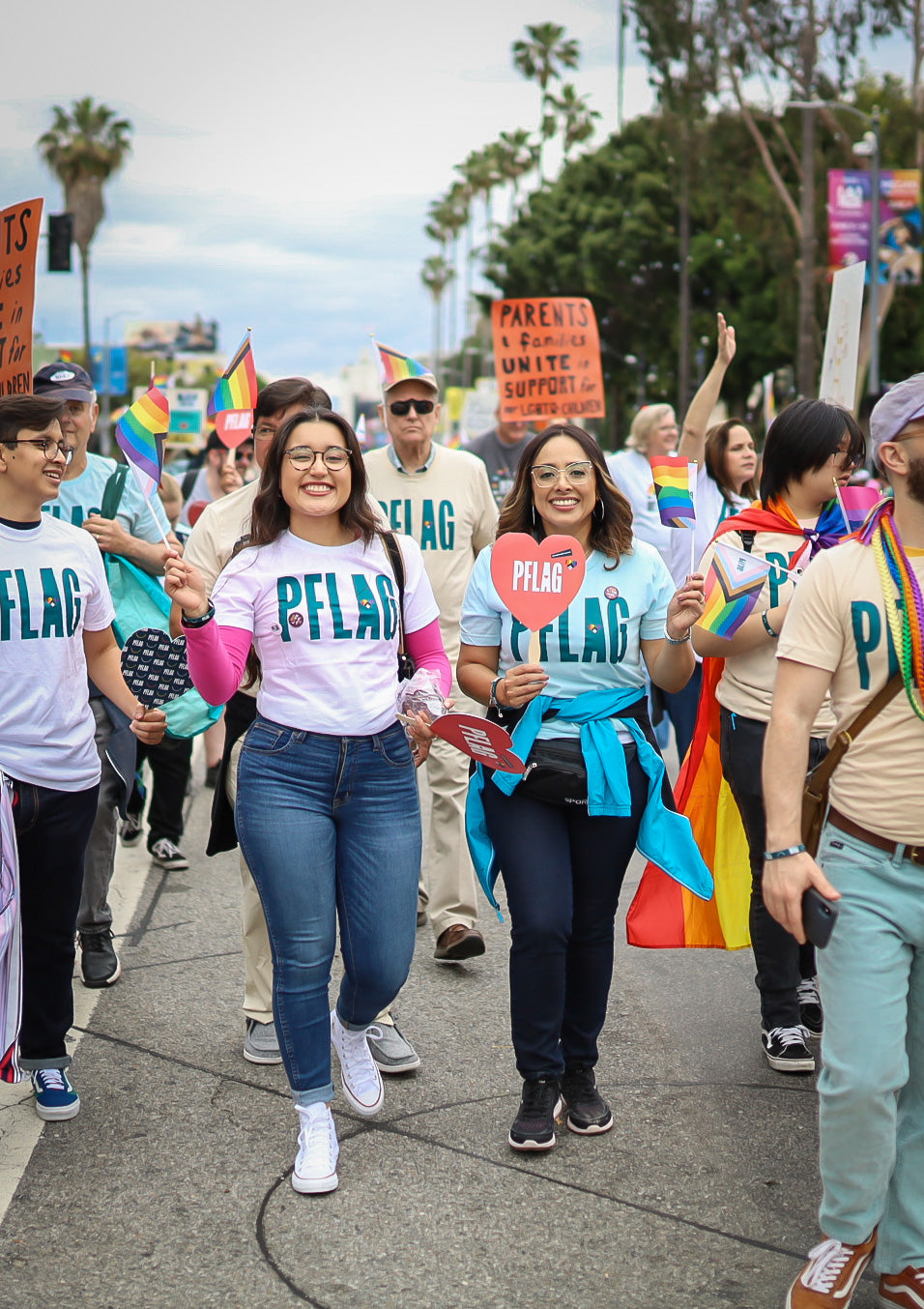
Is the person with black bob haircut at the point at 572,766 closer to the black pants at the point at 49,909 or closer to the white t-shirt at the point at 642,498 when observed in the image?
the black pants at the point at 49,909

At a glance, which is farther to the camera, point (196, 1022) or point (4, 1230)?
point (196, 1022)

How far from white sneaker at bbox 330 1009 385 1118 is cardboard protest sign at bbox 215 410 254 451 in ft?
8.21

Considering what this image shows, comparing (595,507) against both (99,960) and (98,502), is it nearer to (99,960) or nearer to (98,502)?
(98,502)

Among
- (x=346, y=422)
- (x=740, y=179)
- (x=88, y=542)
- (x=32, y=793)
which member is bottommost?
(x=32, y=793)

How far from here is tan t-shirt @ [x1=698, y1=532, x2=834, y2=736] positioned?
450 centimetres

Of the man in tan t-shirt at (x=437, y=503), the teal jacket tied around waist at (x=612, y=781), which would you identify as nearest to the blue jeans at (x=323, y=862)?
the teal jacket tied around waist at (x=612, y=781)

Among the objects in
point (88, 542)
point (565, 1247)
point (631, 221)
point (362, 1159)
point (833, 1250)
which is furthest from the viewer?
point (631, 221)

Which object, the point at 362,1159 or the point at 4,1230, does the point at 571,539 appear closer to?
the point at 362,1159

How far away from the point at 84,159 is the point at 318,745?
2061 inches

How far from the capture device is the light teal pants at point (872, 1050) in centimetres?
298

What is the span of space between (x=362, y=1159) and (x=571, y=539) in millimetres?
1736

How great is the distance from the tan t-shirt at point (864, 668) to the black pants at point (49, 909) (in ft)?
6.95

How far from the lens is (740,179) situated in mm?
37312

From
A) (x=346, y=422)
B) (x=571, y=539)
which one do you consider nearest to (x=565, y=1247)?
(x=571, y=539)
